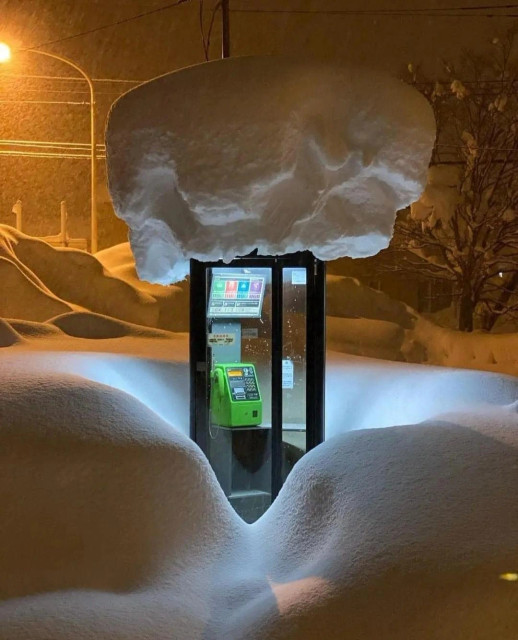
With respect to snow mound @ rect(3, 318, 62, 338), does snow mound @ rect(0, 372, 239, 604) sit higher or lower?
lower

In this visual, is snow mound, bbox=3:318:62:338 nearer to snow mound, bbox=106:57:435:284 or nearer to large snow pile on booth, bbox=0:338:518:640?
snow mound, bbox=106:57:435:284

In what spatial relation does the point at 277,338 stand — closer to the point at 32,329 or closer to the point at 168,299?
the point at 32,329

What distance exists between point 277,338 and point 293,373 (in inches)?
22.8

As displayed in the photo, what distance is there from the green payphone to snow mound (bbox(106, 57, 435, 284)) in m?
1.12

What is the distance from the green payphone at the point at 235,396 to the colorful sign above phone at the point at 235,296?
0.53 metres

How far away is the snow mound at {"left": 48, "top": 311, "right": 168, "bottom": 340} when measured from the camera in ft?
38.8

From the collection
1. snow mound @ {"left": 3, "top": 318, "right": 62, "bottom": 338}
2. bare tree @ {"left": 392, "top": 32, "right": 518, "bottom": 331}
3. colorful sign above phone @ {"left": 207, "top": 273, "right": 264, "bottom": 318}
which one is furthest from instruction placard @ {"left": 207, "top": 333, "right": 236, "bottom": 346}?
bare tree @ {"left": 392, "top": 32, "right": 518, "bottom": 331}

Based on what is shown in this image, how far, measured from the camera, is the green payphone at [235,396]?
20.1 ft

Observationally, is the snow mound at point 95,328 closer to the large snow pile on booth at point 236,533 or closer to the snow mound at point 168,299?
the snow mound at point 168,299

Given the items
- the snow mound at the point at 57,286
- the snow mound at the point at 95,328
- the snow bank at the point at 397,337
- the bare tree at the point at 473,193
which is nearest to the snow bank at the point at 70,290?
the snow mound at the point at 57,286

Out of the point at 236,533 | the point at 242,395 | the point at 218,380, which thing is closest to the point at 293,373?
the point at 242,395

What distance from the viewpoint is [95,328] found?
12.0m

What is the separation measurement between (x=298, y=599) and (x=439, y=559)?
742 mm

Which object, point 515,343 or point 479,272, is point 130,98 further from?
point 479,272
